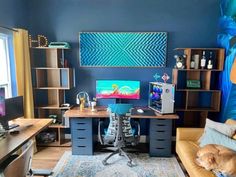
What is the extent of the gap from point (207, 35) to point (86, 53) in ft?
7.06

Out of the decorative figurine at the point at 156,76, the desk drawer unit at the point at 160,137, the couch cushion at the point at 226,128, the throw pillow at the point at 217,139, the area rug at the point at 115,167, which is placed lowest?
the area rug at the point at 115,167

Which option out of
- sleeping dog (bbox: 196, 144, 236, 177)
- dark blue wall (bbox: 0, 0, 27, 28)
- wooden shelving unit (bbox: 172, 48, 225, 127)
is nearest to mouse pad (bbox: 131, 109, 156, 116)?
wooden shelving unit (bbox: 172, 48, 225, 127)

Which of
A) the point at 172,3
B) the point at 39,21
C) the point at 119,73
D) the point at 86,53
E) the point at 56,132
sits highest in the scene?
the point at 172,3

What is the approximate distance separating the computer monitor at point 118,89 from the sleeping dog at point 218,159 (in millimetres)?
1588

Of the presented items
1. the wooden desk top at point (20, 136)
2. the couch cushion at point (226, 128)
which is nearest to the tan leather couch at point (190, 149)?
the couch cushion at point (226, 128)

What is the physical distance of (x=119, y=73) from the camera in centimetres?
366

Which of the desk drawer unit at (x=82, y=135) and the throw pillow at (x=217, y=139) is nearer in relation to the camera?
the throw pillow at (x=217, y=139)

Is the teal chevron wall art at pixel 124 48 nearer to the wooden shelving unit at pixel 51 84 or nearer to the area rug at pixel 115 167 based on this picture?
the wooden shelving unit at pixel 51 84

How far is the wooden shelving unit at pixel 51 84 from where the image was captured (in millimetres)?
3500

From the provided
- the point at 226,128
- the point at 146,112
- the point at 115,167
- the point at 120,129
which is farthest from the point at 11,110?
the point at 226,128

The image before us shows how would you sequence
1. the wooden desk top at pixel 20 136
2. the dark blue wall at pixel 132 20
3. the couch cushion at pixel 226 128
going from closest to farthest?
the wooden desk top at pixel 20 136
the couch cushion at pixel 226 128
the dark blue wall at pixel 132 20

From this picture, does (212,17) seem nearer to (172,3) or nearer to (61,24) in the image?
(172,3)

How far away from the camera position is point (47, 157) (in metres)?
3.17

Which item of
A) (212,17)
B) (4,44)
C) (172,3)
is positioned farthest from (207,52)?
(4,44)
